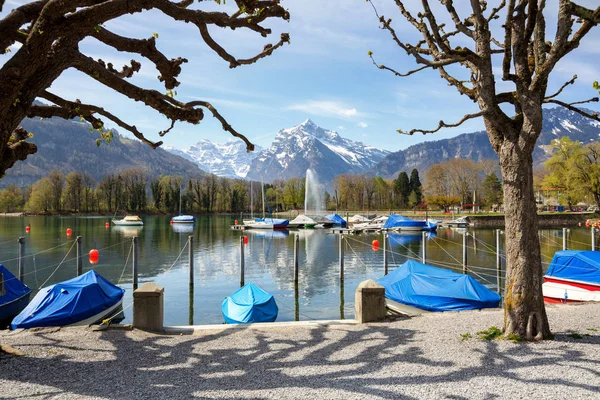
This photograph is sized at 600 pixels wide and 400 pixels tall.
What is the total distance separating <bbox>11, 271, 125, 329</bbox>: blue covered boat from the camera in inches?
608

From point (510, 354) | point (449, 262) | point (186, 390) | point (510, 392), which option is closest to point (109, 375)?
point (186, 390)

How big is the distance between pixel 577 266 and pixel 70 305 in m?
22.2

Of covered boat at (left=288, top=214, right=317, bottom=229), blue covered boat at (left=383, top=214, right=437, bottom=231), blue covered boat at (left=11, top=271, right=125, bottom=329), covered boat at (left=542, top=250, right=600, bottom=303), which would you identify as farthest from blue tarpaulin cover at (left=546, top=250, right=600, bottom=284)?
covered boat at (left=288, top=214, right=317, bottom=229)

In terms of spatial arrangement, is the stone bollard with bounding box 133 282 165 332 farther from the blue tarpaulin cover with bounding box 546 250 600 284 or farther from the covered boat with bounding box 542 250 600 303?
the blue tarpaulin cover with bounding box 546 250 600 284

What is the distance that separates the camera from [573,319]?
39.0ft

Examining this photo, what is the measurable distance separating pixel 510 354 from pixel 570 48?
22.8ft

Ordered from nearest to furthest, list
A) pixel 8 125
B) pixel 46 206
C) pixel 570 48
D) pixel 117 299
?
1. pixel 8 125
2. pixel 570 48
3. pixel 117 299
4. pixel 46 206

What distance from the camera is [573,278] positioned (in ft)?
65.9

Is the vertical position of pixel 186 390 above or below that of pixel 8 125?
below

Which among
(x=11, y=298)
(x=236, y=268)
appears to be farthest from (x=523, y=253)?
(x=236, y=268)

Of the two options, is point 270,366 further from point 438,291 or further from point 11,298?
point 11,298

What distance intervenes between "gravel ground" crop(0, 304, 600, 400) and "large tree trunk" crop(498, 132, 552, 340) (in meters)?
0.56

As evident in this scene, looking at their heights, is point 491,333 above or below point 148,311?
below

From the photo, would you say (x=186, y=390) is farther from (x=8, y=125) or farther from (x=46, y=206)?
(x=46, y=206)
